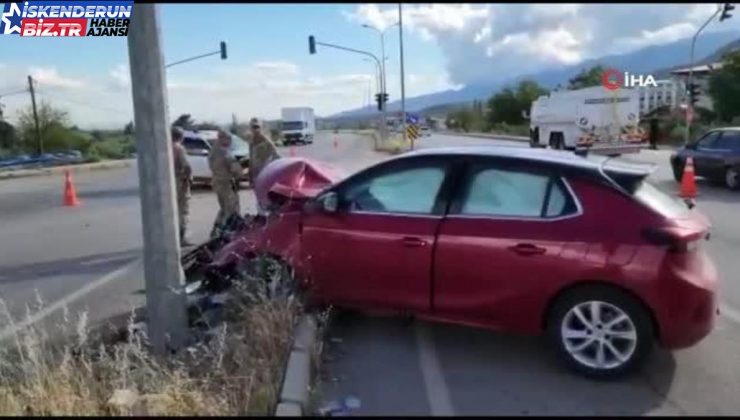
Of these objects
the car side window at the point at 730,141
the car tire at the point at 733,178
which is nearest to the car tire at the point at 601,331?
the car tire at the point at 733,178

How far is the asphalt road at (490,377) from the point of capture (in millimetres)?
4199

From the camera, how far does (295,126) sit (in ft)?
211

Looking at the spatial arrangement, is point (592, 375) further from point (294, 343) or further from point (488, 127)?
point (488, 127)

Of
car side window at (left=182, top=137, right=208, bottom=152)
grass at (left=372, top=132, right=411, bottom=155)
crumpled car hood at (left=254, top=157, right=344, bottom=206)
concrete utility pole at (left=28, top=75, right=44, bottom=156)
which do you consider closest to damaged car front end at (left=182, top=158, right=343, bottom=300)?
crumpled car hood at (left=254, top=157, right=344, bottom=206)

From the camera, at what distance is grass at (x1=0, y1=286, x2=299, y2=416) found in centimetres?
385

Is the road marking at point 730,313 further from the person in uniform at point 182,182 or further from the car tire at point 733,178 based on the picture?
the car tire at point 733,178

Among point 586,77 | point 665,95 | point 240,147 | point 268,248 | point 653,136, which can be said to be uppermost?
point 586,77

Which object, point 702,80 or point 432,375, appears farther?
point 702,80

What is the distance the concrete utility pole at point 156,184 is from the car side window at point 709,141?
15.4 meters

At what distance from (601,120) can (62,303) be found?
26.8m

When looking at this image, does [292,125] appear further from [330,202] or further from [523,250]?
[523,250]

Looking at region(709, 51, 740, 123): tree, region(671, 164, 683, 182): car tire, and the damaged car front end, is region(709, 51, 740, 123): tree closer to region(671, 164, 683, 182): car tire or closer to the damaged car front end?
region(671, 164, 683, 182): car tire

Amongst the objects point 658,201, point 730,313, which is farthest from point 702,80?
point 658,201

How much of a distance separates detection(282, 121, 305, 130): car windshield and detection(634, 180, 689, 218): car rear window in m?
60.2
